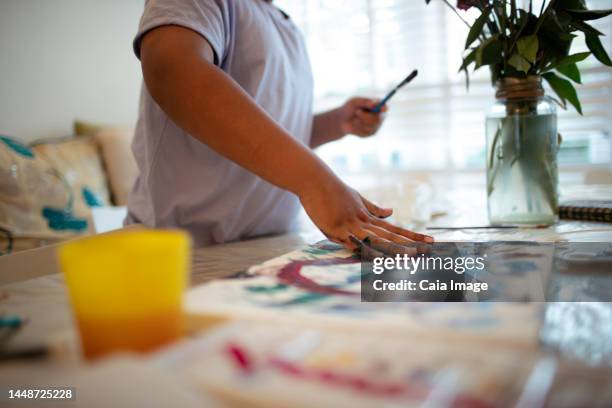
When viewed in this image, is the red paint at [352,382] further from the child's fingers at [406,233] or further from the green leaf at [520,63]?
the green leaf at [520,63]

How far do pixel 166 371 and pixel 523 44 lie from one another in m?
0.72

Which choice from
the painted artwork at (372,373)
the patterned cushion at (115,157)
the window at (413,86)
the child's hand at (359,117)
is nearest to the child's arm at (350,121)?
the child's hand at (359,117)

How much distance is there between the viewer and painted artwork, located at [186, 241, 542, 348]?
0.97ft

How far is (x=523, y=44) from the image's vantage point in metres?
0.73

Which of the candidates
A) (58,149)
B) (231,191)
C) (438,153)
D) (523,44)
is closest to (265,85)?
(231,191)

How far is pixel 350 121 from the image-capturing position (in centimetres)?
123

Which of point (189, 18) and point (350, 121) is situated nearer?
point (189, 18)

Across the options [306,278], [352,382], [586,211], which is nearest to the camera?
[352,382]

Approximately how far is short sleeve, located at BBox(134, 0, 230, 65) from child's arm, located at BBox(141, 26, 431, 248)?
0.8 inches

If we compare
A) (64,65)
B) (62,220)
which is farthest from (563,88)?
(64,65)

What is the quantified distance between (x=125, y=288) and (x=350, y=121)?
1.03 m

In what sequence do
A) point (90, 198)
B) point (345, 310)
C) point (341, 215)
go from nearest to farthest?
point (345, 310)
point (341, 215)
point (90, 198)

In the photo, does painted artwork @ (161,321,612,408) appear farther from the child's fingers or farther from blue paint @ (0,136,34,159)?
blue paint @ (0,136,34,159)

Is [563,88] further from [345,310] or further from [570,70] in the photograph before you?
[345,310]
